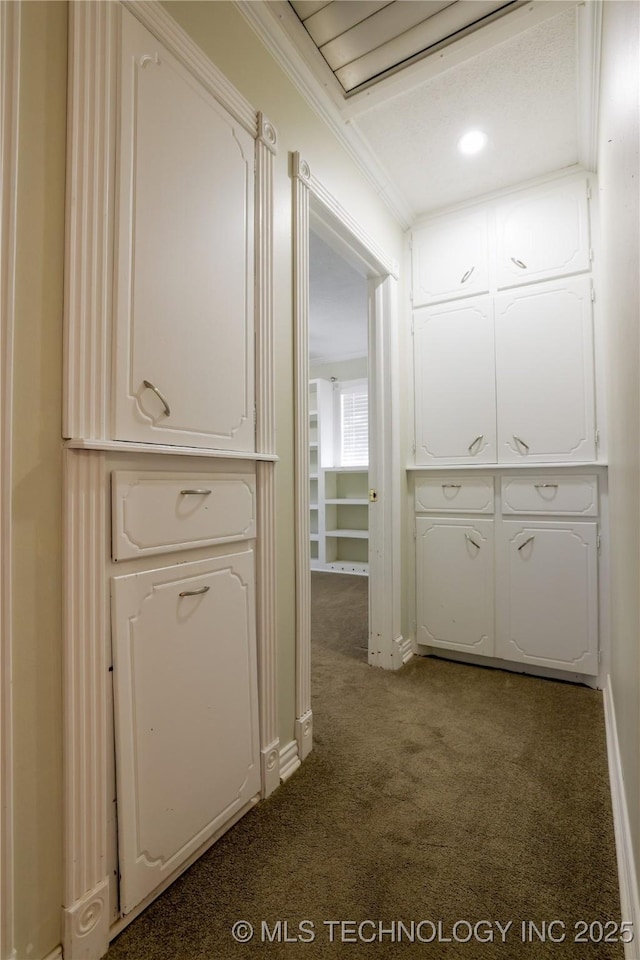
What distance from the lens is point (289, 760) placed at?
1655 mm

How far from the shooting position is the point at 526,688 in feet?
7.75

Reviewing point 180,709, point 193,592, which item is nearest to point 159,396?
point 193,592

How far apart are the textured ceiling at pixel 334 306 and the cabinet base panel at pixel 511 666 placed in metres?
2.59

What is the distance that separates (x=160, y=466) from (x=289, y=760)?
3.96 feet

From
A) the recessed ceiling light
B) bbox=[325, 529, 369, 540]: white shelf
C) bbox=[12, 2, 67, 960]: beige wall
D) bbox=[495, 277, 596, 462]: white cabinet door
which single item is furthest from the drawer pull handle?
bbox=[325, 529, 369, 540]: white shelf

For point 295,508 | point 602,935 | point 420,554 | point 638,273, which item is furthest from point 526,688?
point 638,273

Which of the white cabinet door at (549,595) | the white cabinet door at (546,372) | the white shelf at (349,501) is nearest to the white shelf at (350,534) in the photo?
the white shelf at (349,501)

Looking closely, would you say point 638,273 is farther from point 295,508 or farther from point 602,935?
point 602,935

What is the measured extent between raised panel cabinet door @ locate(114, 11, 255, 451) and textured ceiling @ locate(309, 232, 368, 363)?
1431 mm

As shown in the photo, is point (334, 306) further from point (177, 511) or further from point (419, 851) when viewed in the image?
point (419, 851)

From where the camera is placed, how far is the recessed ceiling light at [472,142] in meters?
2.19

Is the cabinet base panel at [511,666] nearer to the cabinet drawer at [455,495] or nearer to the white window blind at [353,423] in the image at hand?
the cabinet drawer at [455,495]

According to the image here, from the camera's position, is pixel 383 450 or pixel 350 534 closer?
pixel 383 450

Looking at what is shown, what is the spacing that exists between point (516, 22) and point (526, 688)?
289 centimetres
